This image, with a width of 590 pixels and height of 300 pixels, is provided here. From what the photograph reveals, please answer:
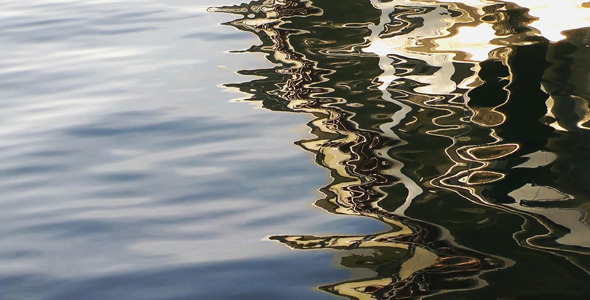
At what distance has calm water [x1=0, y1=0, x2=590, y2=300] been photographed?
276 cm

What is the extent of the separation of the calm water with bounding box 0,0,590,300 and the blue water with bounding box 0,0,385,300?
1 cm

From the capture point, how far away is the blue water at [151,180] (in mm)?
2836

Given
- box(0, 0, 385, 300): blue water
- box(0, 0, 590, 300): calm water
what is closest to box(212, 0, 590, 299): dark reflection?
box(0, 0, 590, 300): calm water

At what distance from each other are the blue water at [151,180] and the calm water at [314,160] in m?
0.01

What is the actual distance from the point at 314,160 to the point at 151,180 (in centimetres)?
69

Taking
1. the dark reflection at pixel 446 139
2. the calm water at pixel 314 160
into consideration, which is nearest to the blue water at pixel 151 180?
the calm water at pixel 314 160

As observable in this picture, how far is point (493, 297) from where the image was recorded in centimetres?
245

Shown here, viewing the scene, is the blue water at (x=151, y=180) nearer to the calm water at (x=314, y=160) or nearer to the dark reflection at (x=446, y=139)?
the calm water at (x=314, y=160)

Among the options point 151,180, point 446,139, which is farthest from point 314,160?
point 151,180

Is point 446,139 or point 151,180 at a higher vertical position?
point 446,139

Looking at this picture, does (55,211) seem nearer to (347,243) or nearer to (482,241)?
(347,243)

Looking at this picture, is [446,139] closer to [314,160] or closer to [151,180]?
[314,160]

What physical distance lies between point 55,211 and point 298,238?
3.42 feet

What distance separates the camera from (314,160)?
149 inches
